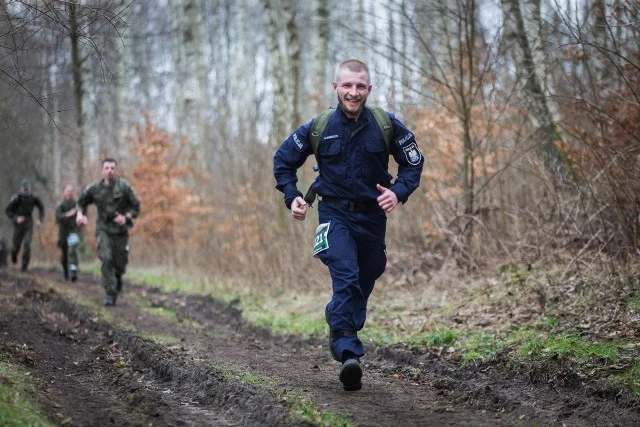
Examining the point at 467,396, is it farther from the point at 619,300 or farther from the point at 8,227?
the point at 8,227

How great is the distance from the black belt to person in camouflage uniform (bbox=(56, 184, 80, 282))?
39.3 ft

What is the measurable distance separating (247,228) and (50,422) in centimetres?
1098

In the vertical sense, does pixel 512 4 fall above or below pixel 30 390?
above

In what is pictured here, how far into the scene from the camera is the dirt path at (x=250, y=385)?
4.57 m

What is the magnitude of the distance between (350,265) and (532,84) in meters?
5.60

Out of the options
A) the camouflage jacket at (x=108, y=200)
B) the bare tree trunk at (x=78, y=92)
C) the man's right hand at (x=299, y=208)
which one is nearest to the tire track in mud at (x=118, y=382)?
the man's right hand at (x=299, y=208)

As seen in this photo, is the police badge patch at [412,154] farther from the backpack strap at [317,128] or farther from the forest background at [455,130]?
the forest background at [455,130]

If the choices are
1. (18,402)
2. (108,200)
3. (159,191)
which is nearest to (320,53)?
(159,191)

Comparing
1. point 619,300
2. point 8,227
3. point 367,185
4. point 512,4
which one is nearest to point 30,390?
point 367,185

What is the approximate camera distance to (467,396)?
16.8 feet

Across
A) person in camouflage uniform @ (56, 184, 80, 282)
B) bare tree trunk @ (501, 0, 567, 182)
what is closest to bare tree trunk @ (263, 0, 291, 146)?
person in camouflage uniform @ (56, 184, 80, 282)

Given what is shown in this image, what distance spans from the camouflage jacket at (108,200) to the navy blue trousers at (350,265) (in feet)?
21.7

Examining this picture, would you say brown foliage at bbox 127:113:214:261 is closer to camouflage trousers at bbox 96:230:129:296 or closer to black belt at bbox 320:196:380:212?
camouflage trousers at bbox 96:230:129:296

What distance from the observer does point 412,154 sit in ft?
18.6
